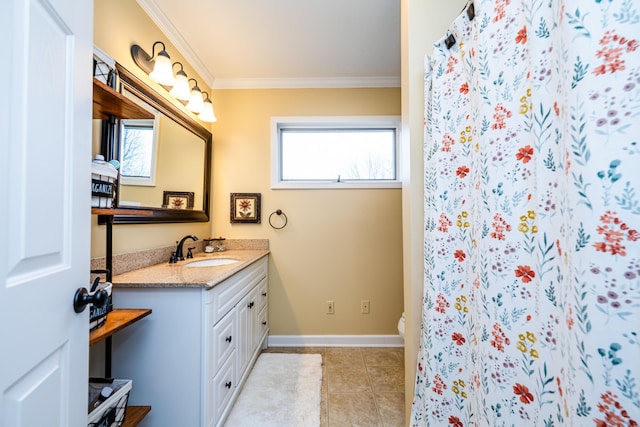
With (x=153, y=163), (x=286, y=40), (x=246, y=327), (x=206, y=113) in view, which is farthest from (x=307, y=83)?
(x=246, y=327)

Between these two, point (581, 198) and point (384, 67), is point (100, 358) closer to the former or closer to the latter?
point (581, 198)

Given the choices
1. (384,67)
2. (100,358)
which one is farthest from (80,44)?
(384,67)

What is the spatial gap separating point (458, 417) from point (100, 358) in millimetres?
1620

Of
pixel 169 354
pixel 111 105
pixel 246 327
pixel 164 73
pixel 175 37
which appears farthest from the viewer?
pixel 175 37

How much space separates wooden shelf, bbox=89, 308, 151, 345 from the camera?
85 cm

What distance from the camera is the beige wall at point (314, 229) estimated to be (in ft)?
7.91

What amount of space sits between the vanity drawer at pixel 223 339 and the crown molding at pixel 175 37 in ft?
6.57

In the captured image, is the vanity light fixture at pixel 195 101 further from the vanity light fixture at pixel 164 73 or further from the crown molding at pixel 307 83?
the crown molding at pixel 307 83

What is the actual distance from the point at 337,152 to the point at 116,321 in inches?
84.7

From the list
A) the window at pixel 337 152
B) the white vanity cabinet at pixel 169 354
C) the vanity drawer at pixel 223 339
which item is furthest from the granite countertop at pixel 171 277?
the window at pixel 337 152

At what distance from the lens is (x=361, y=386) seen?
1.79m

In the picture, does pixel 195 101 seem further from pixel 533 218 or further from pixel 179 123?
pixel 533 218

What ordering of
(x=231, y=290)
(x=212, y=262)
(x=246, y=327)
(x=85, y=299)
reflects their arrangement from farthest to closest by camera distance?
(x=212, y=262) → (x=246, y=327) → (x=231, y=290) → (x=85, y=299)

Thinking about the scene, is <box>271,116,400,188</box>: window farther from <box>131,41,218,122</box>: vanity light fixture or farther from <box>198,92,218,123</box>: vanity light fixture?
<box>131,41,218,122</box>: vanity light fixture
